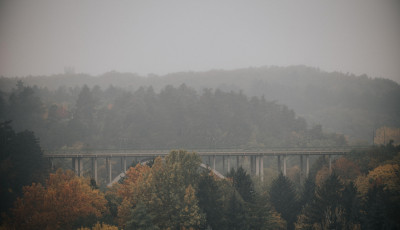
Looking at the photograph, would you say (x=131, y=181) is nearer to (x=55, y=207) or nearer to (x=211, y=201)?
(x=211, y=201)

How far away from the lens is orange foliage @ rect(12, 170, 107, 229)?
4138 cm

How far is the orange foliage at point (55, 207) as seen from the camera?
136 ft

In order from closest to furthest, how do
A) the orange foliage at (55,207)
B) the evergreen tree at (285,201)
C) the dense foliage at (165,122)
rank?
the orange foliage at (55,207)
the evergreen tree at (285,201)
the dense foliage at (165,122)

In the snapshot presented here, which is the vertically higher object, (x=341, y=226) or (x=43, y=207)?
(x=43, y=207)

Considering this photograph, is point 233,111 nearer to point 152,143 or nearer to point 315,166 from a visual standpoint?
point 152,143

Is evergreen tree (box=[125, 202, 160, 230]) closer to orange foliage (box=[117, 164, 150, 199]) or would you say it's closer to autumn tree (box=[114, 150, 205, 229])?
autumn tree (box=[114, 150, 205, 229])

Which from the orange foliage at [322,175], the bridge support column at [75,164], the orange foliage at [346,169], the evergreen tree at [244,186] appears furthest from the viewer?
the bridge support column at [75,164]

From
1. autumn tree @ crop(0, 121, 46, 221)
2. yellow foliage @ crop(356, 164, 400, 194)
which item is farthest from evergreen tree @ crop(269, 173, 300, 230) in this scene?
autumn tree @ crop(0, 121, 46, 221)

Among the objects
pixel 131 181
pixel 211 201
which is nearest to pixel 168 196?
pixel 211 201

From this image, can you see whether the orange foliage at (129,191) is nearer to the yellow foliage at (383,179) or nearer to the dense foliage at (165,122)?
the yellow foliage at (383,179)

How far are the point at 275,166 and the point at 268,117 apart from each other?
26806 mm

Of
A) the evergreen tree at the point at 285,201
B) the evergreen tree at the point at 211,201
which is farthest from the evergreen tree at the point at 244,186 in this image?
the evergreen tree at the point at 285,201

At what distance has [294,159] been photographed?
9862cm

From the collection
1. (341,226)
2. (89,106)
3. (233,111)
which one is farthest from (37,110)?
(341,226)
